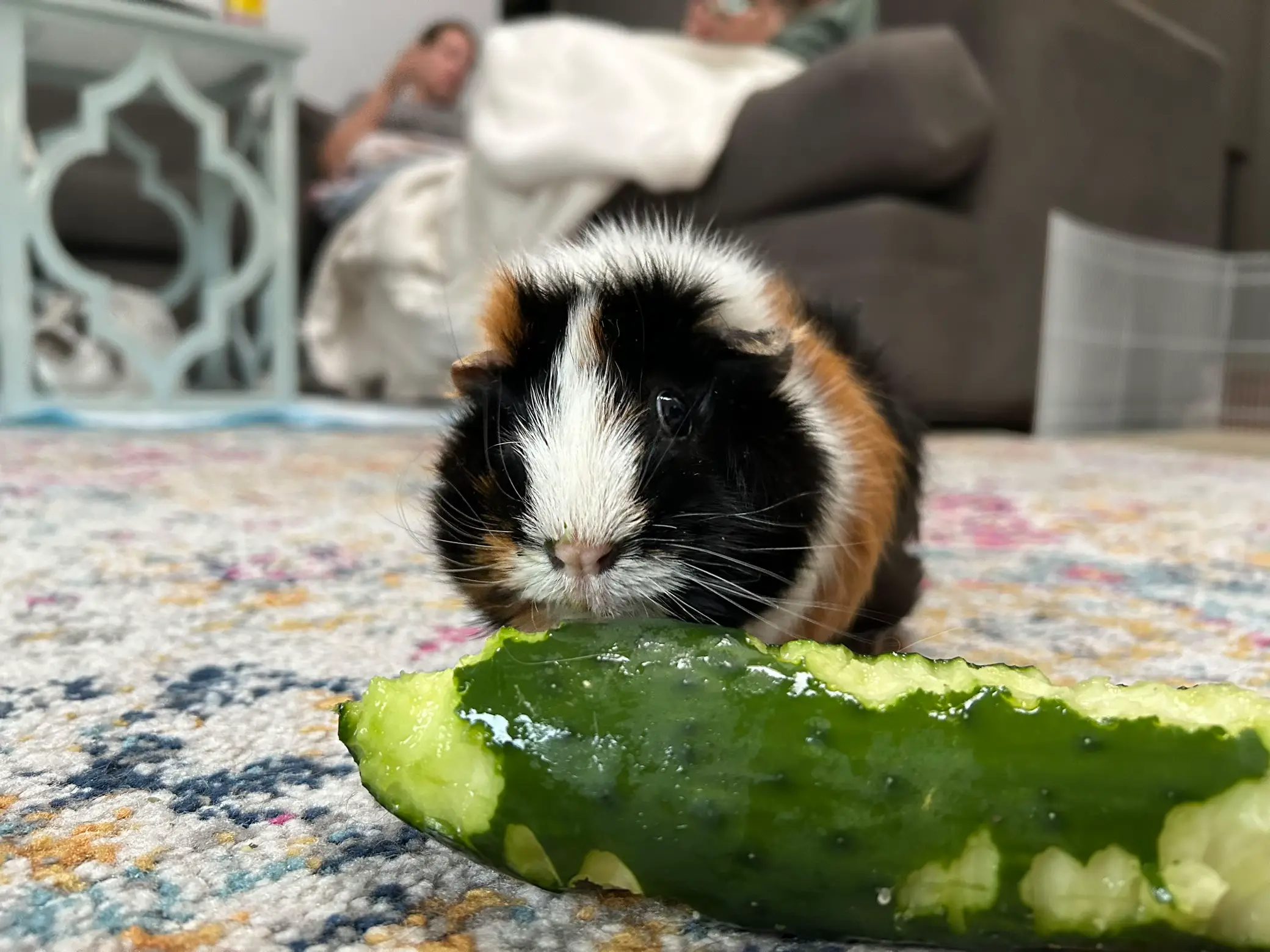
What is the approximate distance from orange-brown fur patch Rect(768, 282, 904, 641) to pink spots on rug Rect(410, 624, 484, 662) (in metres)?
0.26

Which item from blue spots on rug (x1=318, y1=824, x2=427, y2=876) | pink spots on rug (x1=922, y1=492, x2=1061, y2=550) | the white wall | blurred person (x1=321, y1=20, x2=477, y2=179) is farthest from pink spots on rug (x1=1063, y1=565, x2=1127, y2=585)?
the white wall

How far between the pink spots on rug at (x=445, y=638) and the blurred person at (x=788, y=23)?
85.9 inches

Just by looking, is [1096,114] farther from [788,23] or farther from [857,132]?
[857,132]

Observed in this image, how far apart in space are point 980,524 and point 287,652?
930 millimetres

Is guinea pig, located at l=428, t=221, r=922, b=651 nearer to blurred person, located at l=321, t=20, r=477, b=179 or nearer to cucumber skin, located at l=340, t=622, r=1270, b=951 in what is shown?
cucumber skin, located at l=340, t=622, r=1270, b=951

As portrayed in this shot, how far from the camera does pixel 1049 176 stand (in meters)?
2.47

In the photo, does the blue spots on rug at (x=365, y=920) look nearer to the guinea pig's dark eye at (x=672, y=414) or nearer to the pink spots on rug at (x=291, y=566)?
the guinea pig's dark eye at (x=672, y=414)

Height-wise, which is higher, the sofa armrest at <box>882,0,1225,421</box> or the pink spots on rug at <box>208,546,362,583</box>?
the sofa armrest at <box>882,0,1225,421</box>

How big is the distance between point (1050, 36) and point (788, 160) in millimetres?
791

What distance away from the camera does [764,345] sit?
0.56 m

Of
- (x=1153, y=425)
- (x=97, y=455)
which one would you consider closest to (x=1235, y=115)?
(x=1153, y=425)

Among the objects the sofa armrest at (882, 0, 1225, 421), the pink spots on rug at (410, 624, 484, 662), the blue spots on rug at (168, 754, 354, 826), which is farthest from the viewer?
the sofa armrest at (882, 0, 1225, 421)

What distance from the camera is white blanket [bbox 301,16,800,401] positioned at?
2.20m

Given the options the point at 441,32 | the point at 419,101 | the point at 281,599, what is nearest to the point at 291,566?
the point at 281,599
